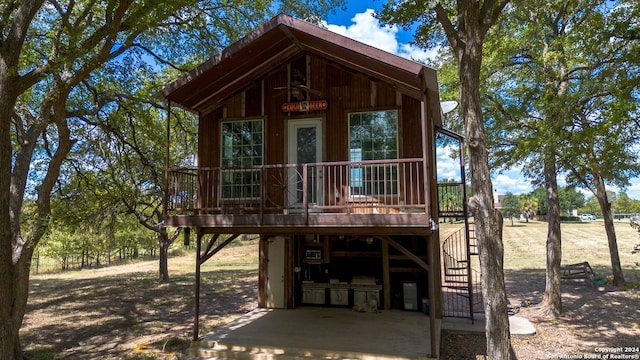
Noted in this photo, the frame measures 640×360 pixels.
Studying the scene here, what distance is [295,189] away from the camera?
949 cm

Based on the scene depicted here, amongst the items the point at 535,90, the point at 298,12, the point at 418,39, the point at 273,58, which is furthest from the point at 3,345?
the point at 535,90

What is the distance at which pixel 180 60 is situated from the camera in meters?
12.9

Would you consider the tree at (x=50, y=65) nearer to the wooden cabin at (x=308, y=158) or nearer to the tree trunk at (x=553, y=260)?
the wooden cabin at (x=308, y=158)

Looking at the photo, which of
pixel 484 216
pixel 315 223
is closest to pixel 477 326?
pixel 484 216

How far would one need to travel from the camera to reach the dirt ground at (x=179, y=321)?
333 inches

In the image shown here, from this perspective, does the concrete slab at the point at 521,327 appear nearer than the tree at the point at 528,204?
Yes

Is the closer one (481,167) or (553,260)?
(481,167)

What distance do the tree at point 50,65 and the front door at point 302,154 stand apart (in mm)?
3807

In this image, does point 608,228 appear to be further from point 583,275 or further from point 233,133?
point 233,133

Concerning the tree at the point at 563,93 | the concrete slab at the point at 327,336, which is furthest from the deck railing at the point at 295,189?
the tree at the point at 563,93

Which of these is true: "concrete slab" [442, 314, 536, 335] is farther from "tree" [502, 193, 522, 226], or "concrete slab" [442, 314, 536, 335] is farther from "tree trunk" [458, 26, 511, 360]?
"tree" [502, 193, 522, 226]

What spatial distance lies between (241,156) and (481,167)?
5872mm

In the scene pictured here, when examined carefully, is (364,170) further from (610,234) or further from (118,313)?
(610,234)

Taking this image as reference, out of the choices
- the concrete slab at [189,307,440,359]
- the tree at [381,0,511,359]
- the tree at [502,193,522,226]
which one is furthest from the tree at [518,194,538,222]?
the tree at [381,0,511,359]
